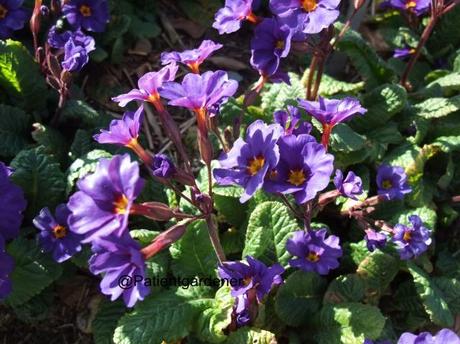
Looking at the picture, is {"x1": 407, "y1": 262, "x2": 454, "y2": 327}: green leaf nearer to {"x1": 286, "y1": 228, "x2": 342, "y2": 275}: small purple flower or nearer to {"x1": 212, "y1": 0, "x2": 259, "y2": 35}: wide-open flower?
{"x1": 286, "y1": 228, "x2": 342, "y2": 275}: small purple flower

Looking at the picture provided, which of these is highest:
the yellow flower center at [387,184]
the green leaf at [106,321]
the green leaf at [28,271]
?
the yellow flower center at [387,184]

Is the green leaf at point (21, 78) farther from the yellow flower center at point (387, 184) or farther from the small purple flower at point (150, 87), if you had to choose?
the yellow flower center at point (387, 184)

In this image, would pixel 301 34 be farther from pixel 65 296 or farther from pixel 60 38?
pixel 65 296

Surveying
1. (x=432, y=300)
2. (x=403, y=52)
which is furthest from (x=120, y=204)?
(x=403, y=52)

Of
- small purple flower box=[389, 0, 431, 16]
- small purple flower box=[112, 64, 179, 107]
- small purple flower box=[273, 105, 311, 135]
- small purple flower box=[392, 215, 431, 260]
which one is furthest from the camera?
A: small purple flower box=[389, 0, 431, 16]

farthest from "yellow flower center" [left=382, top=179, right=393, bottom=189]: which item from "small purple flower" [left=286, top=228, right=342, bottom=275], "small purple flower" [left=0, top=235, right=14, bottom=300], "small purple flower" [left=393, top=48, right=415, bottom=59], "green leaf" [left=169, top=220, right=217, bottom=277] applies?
"small purple flower" [left=0, top=235, right=14, bottom=300]

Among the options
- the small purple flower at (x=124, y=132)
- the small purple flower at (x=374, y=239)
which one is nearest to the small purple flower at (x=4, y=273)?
the small purple flower at (x=124, y=132)

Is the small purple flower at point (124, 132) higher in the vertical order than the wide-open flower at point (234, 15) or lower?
lower
